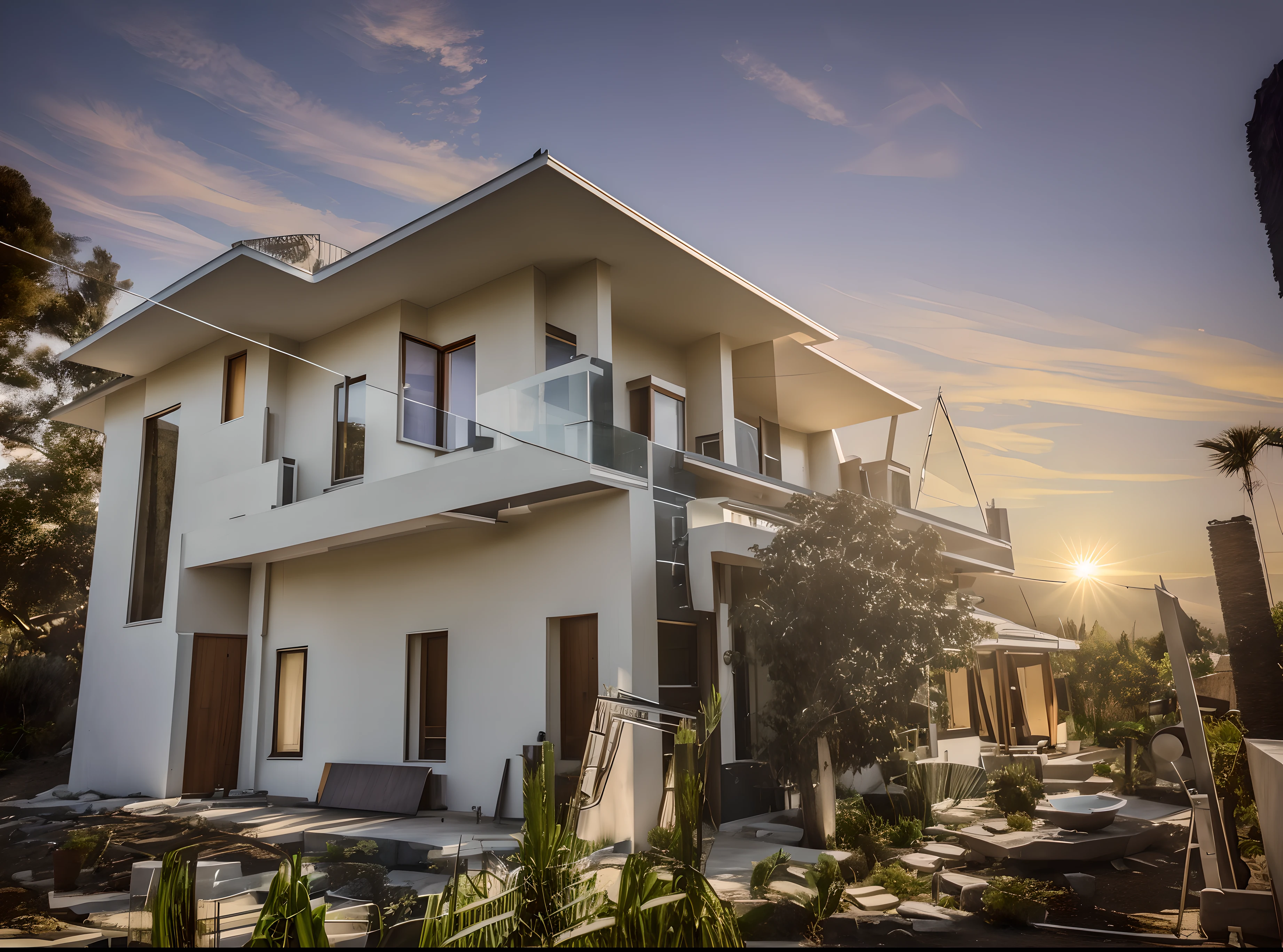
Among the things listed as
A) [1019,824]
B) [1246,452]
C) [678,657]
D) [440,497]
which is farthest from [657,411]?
[1246,452]

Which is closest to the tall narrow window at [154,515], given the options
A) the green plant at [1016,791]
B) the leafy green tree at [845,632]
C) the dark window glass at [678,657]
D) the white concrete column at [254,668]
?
the white concrete column at [254,668]

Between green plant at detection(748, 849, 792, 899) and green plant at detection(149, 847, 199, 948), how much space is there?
4005 mm

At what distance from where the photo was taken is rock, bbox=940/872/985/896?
282 inches

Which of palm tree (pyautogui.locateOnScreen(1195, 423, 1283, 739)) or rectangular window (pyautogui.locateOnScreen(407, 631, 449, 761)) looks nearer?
palm tree (pyautogui.locateOnScreen(1195, 423, 1283, 739))

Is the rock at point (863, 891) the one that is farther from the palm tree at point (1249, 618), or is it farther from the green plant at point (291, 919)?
the palm tree at point (1249, 618)

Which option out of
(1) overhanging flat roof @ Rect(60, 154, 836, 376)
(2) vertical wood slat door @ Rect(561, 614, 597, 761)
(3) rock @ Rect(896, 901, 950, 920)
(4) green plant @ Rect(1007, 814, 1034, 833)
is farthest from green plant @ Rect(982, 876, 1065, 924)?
(1) overhanging flat roof @ Rect(60, 154, 836, 376)

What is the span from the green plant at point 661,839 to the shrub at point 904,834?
2522 mm

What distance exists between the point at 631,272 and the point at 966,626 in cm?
635

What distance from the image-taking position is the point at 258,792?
13.4 m

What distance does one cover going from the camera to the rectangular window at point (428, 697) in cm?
1183

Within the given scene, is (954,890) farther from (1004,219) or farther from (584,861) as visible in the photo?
(1004,219)

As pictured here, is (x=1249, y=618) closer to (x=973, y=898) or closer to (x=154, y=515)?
(x=973, y=898)

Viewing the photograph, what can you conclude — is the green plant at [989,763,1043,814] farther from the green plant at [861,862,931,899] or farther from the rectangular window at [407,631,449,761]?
the rectangular window at [407,631,449,761]

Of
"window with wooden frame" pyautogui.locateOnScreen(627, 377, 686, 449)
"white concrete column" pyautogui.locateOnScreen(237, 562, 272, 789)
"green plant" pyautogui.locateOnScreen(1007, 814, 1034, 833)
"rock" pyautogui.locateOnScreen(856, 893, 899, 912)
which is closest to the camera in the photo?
"rock" pyautogui.locateOnScreen(856, 893, 899, 912)
